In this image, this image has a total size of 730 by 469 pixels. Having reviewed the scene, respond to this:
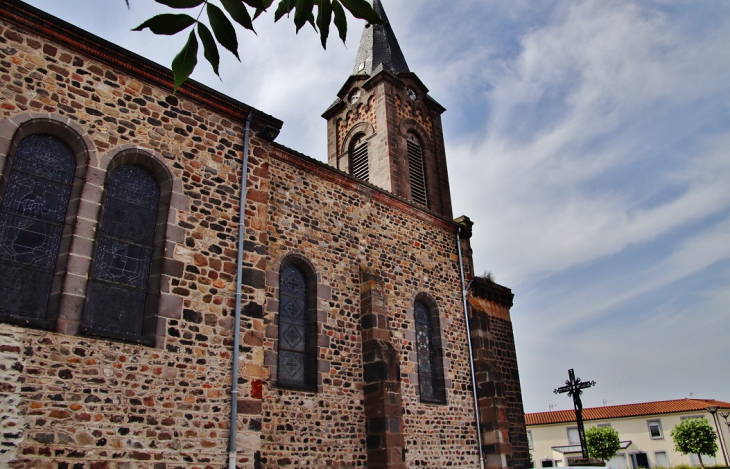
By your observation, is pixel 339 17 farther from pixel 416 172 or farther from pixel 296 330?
pixel 416 172

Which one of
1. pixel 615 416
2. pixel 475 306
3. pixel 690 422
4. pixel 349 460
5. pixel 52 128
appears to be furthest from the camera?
pixel 615 416

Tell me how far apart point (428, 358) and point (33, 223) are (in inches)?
366

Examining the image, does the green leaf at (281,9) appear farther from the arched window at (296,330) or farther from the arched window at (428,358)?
the arched window at (428,358)

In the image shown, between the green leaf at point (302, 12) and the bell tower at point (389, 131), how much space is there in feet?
47.7

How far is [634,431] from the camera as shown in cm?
4631

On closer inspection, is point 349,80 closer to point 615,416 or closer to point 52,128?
point 52,128

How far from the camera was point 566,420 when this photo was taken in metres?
49.6

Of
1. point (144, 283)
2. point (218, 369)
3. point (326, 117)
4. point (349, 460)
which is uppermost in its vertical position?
point (326, 117)

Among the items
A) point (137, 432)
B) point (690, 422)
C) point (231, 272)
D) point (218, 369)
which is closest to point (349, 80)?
point (231, 272)

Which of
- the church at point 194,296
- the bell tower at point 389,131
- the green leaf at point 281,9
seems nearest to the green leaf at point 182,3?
the green leaf at point 281,9

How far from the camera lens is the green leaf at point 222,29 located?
2.18 m

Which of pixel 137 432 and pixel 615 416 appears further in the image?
pixel 615 416

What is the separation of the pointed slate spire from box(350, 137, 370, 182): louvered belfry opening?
2931 millimetres

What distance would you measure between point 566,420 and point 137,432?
49996 mm
